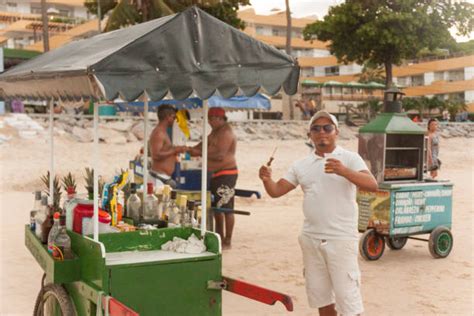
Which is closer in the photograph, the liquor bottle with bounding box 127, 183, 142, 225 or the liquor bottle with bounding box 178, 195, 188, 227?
the liquor bottle with bounding box 178, 195, 188, 227

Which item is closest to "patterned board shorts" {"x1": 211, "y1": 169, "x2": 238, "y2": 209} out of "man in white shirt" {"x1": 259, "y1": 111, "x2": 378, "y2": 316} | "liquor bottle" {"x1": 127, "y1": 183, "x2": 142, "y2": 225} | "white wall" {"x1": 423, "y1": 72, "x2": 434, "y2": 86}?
"liquor bottle" {"x1": 127, "y1": 183, "x2": 142, "y2": 225}

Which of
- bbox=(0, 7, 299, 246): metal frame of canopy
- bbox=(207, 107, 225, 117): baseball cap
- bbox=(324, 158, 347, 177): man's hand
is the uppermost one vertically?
bbox=(0, 7, 299, 246): metal frame of canopy

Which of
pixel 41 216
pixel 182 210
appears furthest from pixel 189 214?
pixel 41 216

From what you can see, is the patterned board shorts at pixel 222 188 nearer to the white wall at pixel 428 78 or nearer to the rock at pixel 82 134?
the rock at pixel 82 134

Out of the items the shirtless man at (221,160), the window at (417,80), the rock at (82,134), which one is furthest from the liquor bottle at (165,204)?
the window at (417,80)

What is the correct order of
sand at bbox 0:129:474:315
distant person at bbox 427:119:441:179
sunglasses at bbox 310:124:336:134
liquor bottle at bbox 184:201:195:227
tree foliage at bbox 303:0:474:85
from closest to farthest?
sunglasses at bbox 310:124:336:134 → liquor bottle at bbox 184:201:195:227 → sand at bbox 0:129:474:315 → distant person at bbox 427:119:441:179 → tree foliage at bbox 303:0:474:85

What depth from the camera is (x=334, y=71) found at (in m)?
65.3

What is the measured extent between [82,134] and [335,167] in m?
21.3

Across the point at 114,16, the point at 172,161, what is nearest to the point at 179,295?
the point at 172,161

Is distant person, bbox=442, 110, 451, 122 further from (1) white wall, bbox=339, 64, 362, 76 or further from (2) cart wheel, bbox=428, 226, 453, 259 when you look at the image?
(2) cart wheel, bbox=428, 226, 453, 259

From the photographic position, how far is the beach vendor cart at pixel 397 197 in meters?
8.30

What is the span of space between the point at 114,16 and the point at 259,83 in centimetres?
1607

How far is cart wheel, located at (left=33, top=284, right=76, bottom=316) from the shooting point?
4.30 metres

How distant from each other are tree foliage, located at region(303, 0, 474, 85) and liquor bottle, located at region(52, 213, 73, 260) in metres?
31.6
